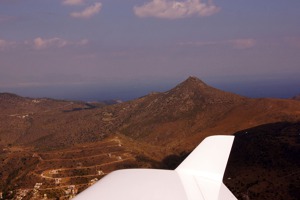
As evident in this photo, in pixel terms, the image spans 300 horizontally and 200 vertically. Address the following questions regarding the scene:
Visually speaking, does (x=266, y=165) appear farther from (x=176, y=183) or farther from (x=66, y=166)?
(x=176, y=183)

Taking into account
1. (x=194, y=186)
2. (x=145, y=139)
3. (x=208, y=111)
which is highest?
(x=194, y=186)

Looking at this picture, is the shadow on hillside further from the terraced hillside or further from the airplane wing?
the airplane wing

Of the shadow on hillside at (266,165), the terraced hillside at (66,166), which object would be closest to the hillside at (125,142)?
the terraced hillside at (66,166)

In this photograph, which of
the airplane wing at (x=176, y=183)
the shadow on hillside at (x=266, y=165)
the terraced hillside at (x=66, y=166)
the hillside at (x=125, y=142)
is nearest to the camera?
the airplane wing at (x=176, y=183)

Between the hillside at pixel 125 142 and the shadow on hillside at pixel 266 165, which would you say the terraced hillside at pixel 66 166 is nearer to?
the hillside at pixel 125 142

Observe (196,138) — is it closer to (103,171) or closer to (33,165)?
(103,171)

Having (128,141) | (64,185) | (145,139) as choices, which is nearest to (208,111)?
(145,139)

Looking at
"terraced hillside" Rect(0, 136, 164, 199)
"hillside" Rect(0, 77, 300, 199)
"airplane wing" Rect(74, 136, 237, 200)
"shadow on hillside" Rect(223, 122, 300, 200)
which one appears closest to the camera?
"airplane wing" Rect(74, 136, 237, 200)

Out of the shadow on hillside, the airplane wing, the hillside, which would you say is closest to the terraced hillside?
the hillside
